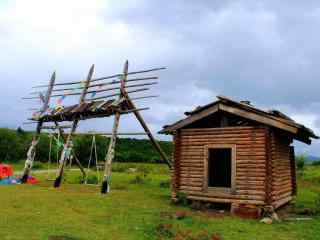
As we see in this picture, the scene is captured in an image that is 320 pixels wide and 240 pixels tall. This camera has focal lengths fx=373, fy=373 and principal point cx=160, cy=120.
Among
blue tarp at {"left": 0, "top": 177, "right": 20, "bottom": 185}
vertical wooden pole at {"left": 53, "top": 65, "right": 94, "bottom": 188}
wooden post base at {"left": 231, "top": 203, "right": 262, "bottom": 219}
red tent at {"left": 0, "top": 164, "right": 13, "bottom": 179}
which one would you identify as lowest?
wooden post base at {"left": 231, "top": 203, "right": 262, "bottom": 219}

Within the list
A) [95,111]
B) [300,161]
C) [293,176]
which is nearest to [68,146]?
[95,111]

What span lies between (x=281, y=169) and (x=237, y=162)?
260 centimetres

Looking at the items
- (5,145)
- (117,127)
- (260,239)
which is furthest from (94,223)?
(5,145)

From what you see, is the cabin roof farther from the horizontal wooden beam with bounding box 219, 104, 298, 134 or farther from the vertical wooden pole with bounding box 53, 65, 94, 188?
the vertical wooden pole with bounding box 53, 65, 94, 188

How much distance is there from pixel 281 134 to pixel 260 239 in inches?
264

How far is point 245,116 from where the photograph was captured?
14.5 meters

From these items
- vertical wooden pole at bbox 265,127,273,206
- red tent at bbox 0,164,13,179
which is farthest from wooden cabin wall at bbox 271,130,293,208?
red tent at bbox 0,164,13,179

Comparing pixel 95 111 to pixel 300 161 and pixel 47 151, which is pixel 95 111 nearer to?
pixel 300 161

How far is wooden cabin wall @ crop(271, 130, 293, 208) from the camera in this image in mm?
14398

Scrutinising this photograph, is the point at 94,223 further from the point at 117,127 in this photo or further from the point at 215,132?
the point at 117,127

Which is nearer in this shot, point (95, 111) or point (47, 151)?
point (95, 111)

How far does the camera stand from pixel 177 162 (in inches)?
644

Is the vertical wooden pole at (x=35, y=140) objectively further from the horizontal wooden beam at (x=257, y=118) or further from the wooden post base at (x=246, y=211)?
the wooden post base at (x=246, y=211)

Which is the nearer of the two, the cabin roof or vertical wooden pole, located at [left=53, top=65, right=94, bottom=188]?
the cabin roof
